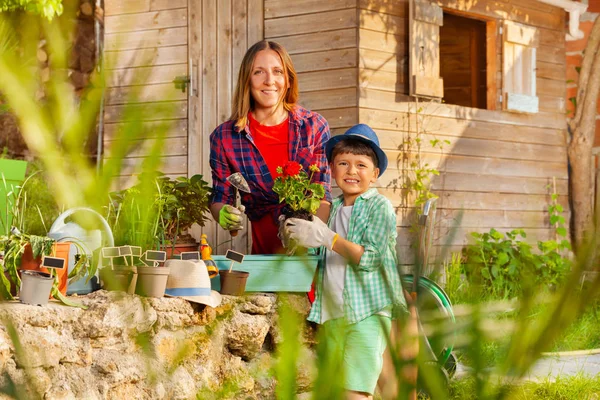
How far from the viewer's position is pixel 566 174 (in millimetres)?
8203

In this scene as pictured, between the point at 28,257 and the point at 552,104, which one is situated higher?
the point at 552,104

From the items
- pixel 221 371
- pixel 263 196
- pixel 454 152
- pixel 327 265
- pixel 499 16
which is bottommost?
pixel 221 371

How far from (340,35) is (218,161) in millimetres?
3505

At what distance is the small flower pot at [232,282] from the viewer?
2.70 meters

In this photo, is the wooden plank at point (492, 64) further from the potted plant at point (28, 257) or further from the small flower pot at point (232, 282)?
the potted plant at point (28, 257)

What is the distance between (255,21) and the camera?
22.0 feet

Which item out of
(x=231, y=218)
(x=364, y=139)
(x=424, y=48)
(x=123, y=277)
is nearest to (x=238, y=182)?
(x=231, y=218)

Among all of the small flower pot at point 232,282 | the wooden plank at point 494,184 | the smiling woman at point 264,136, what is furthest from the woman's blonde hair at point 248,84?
the wooden plank at point 494,184

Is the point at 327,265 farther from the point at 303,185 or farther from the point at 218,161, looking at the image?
the point at 218,161

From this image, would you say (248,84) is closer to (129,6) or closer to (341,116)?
(129,6)

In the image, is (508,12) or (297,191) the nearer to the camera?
(297,191)

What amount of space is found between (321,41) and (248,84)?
3481 millimetres

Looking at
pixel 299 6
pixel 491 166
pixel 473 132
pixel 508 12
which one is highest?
pixel 508 12

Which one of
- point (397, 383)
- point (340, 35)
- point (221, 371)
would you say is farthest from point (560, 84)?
point (397, 383)
